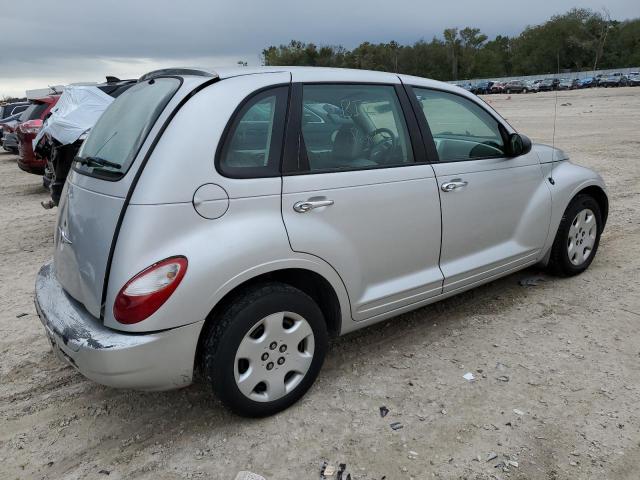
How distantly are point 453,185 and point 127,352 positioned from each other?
2.23 meters

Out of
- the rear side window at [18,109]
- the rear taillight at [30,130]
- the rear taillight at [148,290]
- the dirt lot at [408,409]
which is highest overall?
A: the rear side window at [18,109]

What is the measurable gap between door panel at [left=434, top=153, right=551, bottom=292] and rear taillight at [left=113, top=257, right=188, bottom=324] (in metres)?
1.83

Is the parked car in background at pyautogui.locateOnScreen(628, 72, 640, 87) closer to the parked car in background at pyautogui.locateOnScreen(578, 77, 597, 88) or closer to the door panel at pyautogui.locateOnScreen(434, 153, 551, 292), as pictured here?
the parked car in background at pyautogui.locateOnScreen(578, 77, 597, 88)

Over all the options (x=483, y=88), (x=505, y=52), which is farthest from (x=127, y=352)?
(x=505, y=52)

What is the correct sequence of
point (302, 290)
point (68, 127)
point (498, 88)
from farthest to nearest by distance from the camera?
Answer: point (498, 88), point (68, 127), point (302, 290)

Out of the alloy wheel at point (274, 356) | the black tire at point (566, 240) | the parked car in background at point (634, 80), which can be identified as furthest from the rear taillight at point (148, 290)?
the parked car in background at point (634, 80)

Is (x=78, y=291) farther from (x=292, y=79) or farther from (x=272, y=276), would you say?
(x=292, y=79)

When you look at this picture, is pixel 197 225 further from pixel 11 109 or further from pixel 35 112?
pixel 11 109

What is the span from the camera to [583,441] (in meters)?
2.69

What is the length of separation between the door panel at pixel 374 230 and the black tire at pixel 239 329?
0.26 m

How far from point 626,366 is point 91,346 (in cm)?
307

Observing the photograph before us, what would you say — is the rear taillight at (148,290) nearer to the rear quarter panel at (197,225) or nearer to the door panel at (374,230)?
the rear quarter panel at (197,225)

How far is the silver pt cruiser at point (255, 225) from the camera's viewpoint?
248 centimetres

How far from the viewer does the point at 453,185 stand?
352 centimetres
